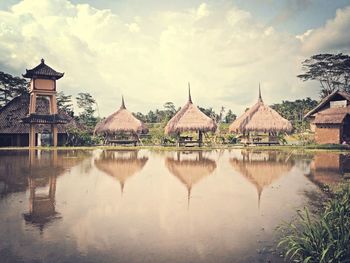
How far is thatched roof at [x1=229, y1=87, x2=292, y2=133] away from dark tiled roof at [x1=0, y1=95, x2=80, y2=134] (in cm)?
1572

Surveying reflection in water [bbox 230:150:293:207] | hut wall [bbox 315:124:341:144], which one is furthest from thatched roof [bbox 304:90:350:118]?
reflection in water [bbox 230:150:293:207]

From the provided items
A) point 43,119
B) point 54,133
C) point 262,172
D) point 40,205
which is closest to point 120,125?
point 54,133

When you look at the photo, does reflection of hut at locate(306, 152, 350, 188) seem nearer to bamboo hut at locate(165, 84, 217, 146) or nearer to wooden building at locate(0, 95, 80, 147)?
bamboo hut at locate(165, 84, 217, 146)

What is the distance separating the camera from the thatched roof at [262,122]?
81.2 feet

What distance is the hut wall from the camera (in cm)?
2377

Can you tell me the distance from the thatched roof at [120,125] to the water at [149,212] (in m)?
14.3

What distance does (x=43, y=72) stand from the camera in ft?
86.1

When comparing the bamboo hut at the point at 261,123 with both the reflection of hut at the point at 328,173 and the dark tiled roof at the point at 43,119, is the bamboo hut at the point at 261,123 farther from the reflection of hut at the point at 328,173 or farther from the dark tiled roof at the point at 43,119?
the dark tiled roof at the point at 43,119

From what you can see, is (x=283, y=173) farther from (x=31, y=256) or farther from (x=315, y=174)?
(x=31, y=256)

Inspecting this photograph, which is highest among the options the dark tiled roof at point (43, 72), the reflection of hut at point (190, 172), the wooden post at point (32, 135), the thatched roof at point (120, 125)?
the dark tiled roof at point (43, 72)

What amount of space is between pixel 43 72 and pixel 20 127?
17.5ft

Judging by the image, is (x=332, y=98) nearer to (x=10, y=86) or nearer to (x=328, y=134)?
(x=328, y=134)

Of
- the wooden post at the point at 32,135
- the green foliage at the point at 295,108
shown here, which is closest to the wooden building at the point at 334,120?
the green foliage at the point at 295,108

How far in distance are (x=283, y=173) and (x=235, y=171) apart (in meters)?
1.93
